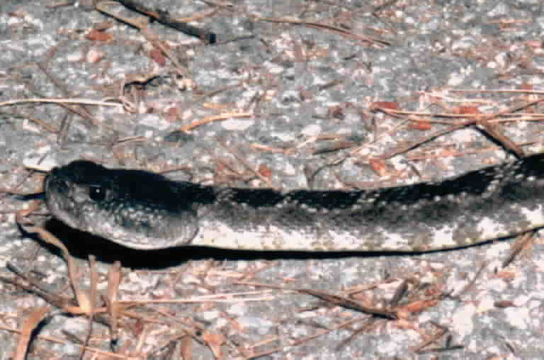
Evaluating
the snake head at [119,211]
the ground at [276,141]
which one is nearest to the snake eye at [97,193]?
the snake head at [119,211]

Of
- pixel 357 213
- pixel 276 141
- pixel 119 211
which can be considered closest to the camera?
pixel 119 211

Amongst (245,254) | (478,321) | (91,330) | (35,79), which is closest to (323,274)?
(245,254)

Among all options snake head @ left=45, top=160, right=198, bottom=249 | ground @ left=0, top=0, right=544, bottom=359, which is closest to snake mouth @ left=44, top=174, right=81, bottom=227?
snake head @ left=45, top=160, right=198, bottom=249

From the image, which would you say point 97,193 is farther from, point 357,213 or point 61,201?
point 357,213

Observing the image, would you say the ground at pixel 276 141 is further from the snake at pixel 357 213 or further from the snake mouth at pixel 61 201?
the snake mouth at pixel 61 201

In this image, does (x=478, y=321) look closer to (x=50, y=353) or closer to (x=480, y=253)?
(x=480, y=253)

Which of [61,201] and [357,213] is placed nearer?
[61,201]

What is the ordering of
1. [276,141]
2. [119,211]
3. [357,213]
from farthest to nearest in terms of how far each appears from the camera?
[276,141] → [357,213] → [119,211]

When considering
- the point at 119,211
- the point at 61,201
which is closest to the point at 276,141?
the point at 119,211
